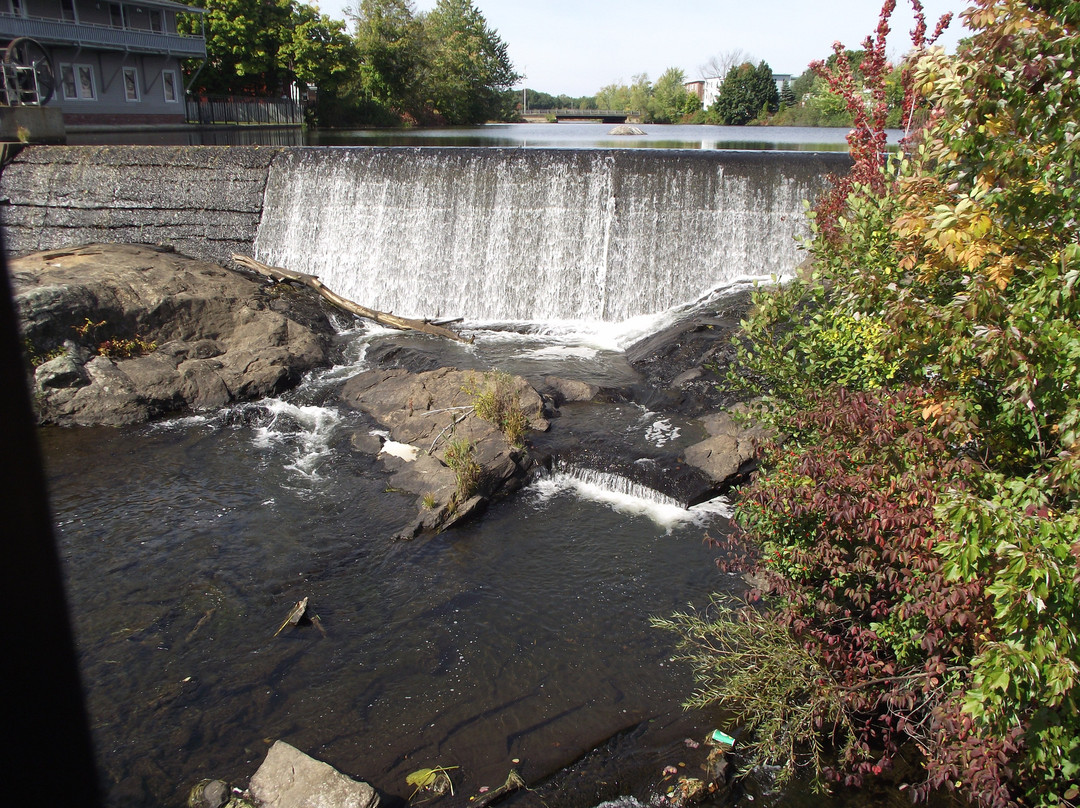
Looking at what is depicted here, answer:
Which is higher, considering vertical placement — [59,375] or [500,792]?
[59,375]

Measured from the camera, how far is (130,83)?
32688 mm

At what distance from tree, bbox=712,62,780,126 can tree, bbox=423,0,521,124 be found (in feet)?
51.5

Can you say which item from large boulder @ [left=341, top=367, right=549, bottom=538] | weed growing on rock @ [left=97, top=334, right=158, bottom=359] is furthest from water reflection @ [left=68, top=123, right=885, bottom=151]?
large boulder @ [left=341, top=367, right=549, bottom=538]

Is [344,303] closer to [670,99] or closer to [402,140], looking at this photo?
[402,140]

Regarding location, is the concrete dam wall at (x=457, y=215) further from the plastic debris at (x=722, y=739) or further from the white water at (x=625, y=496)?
the plastic debris at (x=722, y=739)

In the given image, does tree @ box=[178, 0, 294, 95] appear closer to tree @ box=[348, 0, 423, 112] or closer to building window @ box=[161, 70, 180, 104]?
building window @ box=[161, 70, 180, 104]

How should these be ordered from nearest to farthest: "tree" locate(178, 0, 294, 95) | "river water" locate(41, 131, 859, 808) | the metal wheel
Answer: "river water" locate(41, 131, 859, 808)
the metal wheel
"tree" locate(178, 0, 294, 95)

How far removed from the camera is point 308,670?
584cm

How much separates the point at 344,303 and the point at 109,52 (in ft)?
81.1

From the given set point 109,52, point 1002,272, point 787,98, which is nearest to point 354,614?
point 1002,272

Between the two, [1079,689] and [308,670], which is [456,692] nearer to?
[308,670]

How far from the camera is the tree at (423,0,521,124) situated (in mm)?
45750

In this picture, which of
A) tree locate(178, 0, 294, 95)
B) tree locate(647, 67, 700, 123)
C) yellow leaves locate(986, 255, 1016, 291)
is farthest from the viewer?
tree locate(647, 67, 700, 123)

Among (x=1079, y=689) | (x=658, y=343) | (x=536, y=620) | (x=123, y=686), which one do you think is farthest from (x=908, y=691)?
(x=658, y=343)
